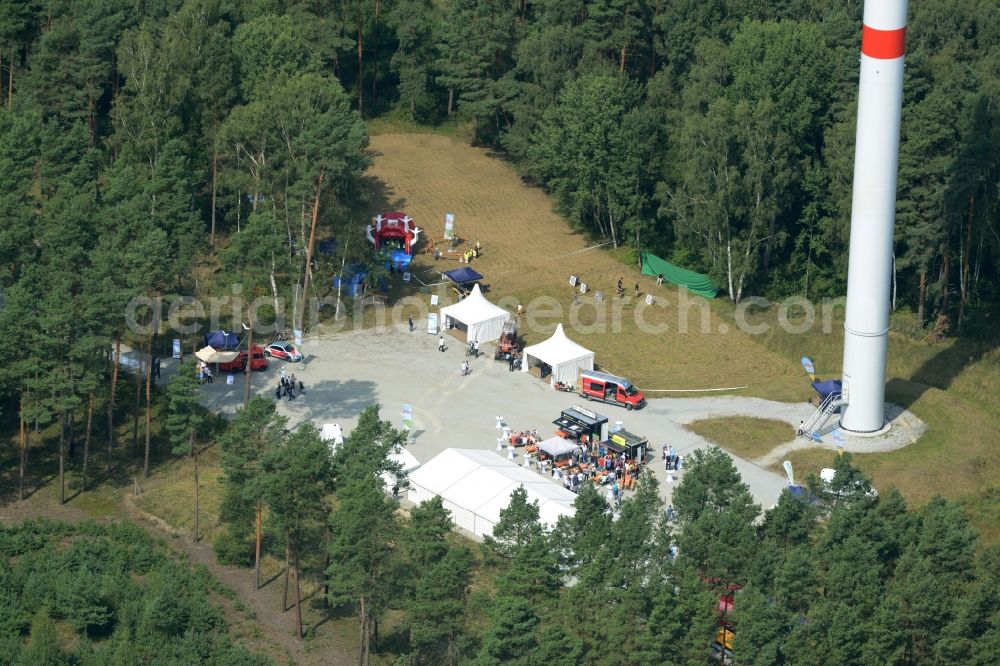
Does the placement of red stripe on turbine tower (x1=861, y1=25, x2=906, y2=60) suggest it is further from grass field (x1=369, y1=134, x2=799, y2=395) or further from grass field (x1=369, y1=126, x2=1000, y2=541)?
grass field (x1=369, y1=134, x2=799, y2=395)

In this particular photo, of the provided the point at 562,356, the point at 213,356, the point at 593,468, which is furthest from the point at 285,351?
the point at 593,468

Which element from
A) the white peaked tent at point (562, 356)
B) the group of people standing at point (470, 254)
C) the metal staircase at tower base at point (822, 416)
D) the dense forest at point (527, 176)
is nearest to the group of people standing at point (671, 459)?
the metal staircase at tower base at point (822, 416)

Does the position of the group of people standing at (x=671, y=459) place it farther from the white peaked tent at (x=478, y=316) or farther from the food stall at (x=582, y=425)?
Result: the white peaked tent at (x=478, y=316)

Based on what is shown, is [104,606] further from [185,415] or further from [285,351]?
[285,351]

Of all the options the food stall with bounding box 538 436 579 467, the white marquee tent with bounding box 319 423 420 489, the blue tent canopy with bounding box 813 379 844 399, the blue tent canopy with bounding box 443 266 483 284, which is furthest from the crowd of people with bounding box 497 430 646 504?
the blue tent canopy with bounding box 443 266 483 284

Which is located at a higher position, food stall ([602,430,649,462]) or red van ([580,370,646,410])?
red van ([580,370,646,410])
